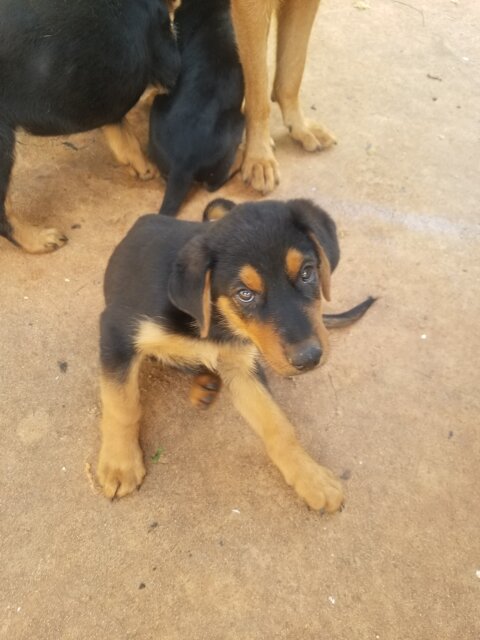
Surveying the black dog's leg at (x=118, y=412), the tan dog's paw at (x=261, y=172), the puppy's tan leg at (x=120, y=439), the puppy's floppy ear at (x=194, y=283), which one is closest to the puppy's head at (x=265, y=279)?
the puppy's floppy ear at (x=194, y=283)

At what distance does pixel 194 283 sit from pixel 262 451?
3.04ft

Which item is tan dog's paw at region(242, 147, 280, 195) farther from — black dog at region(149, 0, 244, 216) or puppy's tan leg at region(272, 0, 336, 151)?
puppy's tan leg at region(272, 0, 336, 151)

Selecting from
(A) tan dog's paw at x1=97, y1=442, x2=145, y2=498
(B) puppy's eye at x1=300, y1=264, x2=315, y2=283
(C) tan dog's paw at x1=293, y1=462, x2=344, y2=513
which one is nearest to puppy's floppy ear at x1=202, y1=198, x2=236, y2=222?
(B) puppy's eye at x1=300, y1=264, x2=315, y2=283

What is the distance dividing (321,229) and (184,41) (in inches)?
77.8

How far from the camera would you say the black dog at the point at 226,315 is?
2.00 m

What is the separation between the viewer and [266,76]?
11.6ft

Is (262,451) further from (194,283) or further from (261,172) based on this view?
(261,172)

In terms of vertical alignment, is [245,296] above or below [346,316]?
above

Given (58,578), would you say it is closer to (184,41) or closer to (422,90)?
(184,41)

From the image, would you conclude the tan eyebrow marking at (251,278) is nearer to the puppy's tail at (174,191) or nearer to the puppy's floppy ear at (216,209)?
the puppy's floppy ear at (216,209)

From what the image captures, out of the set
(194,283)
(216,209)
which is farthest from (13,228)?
(194,283)

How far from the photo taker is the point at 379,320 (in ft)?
10.1

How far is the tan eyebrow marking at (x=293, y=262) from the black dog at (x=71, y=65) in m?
1.76

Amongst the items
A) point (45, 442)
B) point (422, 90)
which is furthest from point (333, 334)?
point (422, 90)
